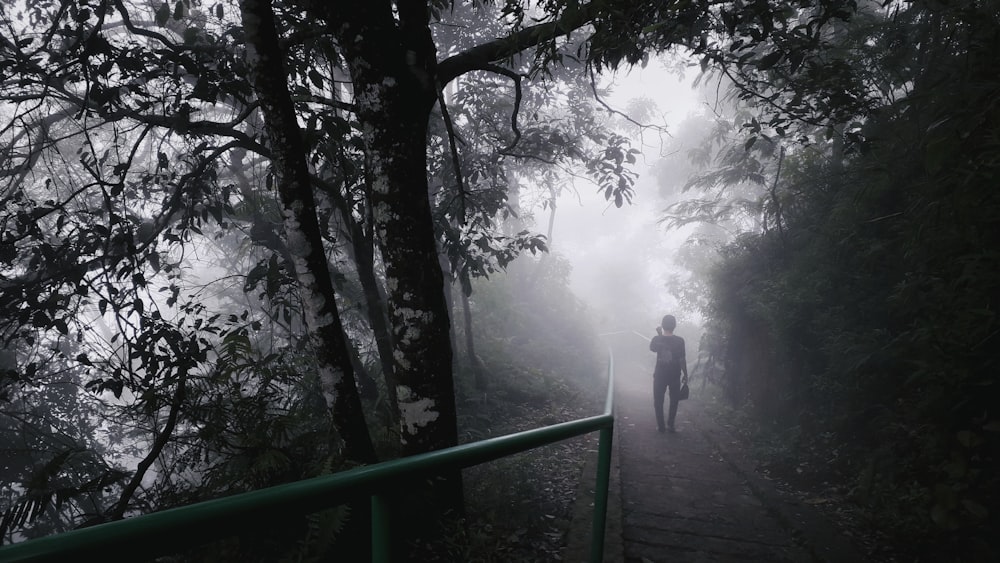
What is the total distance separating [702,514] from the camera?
14.3 ft

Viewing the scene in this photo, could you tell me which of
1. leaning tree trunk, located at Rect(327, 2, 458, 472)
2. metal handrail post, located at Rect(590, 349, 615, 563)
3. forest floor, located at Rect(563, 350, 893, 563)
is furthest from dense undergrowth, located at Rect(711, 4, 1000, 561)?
leaning tree trunk, located at Rect(327, 2, 458, 472)

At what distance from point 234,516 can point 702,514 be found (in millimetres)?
4634

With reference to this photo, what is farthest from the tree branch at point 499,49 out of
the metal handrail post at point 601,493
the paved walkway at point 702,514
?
the paved walkway at point 702,514

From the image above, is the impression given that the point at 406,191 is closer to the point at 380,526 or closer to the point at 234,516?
the point at 380,526

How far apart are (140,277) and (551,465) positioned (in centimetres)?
486

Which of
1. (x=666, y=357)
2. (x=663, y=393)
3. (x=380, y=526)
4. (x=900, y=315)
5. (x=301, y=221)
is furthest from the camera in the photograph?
(x=666, y=357)

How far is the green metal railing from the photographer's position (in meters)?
0.68

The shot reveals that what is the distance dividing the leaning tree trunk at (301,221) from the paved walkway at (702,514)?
1933 millimetres

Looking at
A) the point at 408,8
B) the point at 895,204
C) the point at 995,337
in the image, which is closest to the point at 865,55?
the point at 895,204

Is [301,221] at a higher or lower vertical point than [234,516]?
higher

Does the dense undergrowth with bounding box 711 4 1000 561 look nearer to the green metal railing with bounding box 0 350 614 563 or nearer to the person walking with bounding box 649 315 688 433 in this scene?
the person walking with bounding box 649 315 688 433

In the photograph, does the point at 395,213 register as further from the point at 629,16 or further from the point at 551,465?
the point at 551,465

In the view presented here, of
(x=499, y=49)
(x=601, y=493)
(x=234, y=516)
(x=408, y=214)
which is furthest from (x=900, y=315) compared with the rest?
(x=234, y=516)

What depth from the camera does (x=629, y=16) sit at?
288 centimetres
